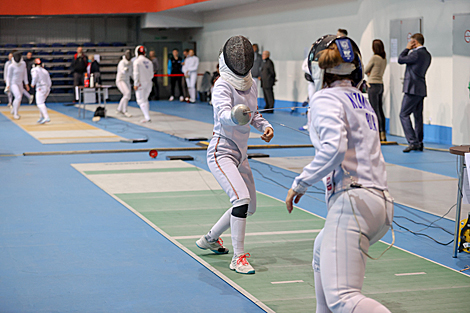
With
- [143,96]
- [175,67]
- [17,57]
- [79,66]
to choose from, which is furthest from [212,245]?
[175,67]

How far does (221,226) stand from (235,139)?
2.27ft

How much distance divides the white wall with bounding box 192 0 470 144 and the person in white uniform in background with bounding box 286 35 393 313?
904 cm

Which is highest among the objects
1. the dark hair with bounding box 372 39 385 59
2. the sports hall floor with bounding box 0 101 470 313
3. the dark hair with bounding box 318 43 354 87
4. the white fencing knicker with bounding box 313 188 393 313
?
the dark hair with bounding box 372 39 385 59

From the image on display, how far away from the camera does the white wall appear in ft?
37.6

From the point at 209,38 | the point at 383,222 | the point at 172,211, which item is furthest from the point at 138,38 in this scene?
the point at 383,222

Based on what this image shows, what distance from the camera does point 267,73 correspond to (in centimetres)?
1716

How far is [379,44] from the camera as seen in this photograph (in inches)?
452

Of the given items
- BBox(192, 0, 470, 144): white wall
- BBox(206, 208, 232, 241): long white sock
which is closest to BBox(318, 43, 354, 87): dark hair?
BBox(206, 208, 232, 241): long white sock

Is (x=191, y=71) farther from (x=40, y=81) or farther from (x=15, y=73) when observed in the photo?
(x=40, y=81)

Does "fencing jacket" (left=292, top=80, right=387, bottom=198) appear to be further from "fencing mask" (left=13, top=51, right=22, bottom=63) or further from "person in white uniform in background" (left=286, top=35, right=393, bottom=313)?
"fencing mask" (left=13, top=51, right=22, bottom=63)

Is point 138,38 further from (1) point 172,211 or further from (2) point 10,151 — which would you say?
(1) point 172,211

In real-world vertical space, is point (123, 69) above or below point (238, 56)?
above

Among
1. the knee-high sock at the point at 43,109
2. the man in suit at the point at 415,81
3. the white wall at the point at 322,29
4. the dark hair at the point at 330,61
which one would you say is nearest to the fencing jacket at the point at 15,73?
the knee-high sock at the point at 43,109

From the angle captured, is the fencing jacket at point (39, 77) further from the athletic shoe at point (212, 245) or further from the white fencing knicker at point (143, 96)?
the athletic shoe at point (212, 245)
